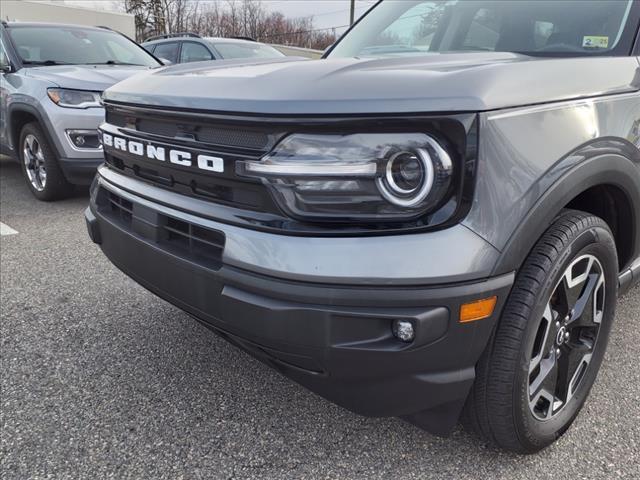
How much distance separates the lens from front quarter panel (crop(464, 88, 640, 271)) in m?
1.39

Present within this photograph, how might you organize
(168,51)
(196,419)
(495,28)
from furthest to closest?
(168,51)
(495,28)
(196,419)

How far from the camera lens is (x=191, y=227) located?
1697 millimetres

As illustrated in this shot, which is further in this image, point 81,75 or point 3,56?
point 3,56

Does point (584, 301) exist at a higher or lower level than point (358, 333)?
lower

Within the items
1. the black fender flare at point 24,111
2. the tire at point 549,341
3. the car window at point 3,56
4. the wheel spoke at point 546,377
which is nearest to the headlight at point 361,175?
the tire at point 549,341

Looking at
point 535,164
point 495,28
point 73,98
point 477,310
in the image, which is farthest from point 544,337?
point 73,98

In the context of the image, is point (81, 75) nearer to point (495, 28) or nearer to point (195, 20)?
point (495, 28)

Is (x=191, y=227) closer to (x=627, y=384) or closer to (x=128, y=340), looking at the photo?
(x=128, y=340)

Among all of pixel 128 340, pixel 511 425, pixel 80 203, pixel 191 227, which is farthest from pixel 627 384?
pixel 80 203

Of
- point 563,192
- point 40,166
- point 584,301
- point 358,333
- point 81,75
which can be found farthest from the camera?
point 40,166

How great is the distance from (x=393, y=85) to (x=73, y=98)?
4.15 m

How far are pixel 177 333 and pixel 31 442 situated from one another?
87 centimetres

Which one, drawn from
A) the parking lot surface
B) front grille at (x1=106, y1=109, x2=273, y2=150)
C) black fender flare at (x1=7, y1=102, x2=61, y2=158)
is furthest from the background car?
front grille at (x1=106, y1=109, x2=273, y2=150)

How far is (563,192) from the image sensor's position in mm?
1564
